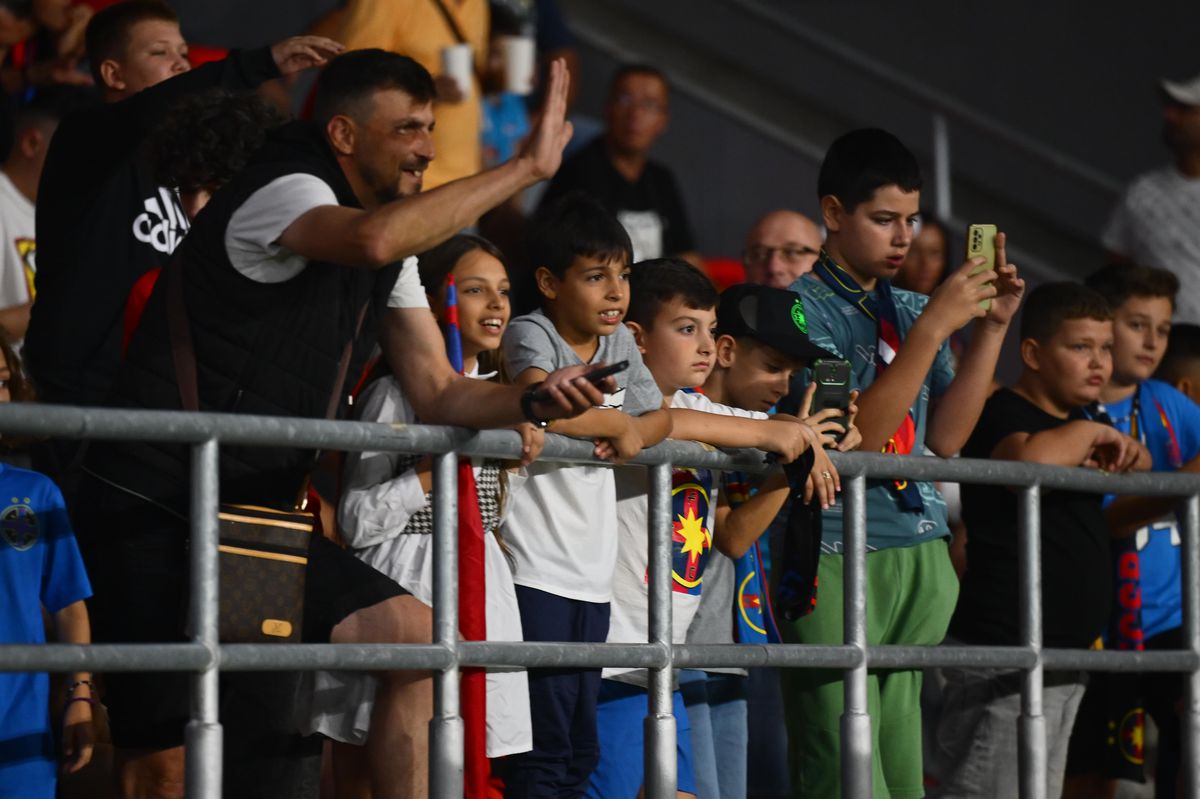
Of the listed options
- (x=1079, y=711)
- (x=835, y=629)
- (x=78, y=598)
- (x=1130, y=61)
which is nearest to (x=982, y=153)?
(x=1130, y=61)

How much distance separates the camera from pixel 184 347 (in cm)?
391

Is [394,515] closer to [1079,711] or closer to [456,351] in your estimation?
[456,351]

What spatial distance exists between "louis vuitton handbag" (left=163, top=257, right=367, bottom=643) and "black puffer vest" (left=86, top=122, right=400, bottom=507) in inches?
1.0

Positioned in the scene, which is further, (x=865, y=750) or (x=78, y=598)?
(x=865, y=750)

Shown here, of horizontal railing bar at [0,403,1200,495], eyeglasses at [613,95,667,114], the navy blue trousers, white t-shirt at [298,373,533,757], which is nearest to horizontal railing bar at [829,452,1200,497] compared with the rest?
horizontal railing bar at [0,403,1200,495]

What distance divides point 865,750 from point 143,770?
162cm

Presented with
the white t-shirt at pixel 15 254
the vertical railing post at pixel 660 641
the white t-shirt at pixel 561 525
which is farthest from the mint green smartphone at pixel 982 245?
the white t-shirt at pixel 15 254

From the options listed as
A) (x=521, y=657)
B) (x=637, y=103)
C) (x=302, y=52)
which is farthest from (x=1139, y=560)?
(x=637, y=103)

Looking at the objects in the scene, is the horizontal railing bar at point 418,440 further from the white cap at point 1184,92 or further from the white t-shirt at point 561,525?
the white cap at point 1184,92

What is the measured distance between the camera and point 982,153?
11.6 m

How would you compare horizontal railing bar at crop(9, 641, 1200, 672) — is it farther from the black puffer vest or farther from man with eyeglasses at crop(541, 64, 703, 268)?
man with eyeglasses at crop(541, 64, 703, 268)

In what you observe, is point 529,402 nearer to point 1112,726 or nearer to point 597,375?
point 597,375

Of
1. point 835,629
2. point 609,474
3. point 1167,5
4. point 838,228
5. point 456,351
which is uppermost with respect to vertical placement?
point 1167,5

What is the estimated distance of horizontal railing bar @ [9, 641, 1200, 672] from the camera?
335cm
